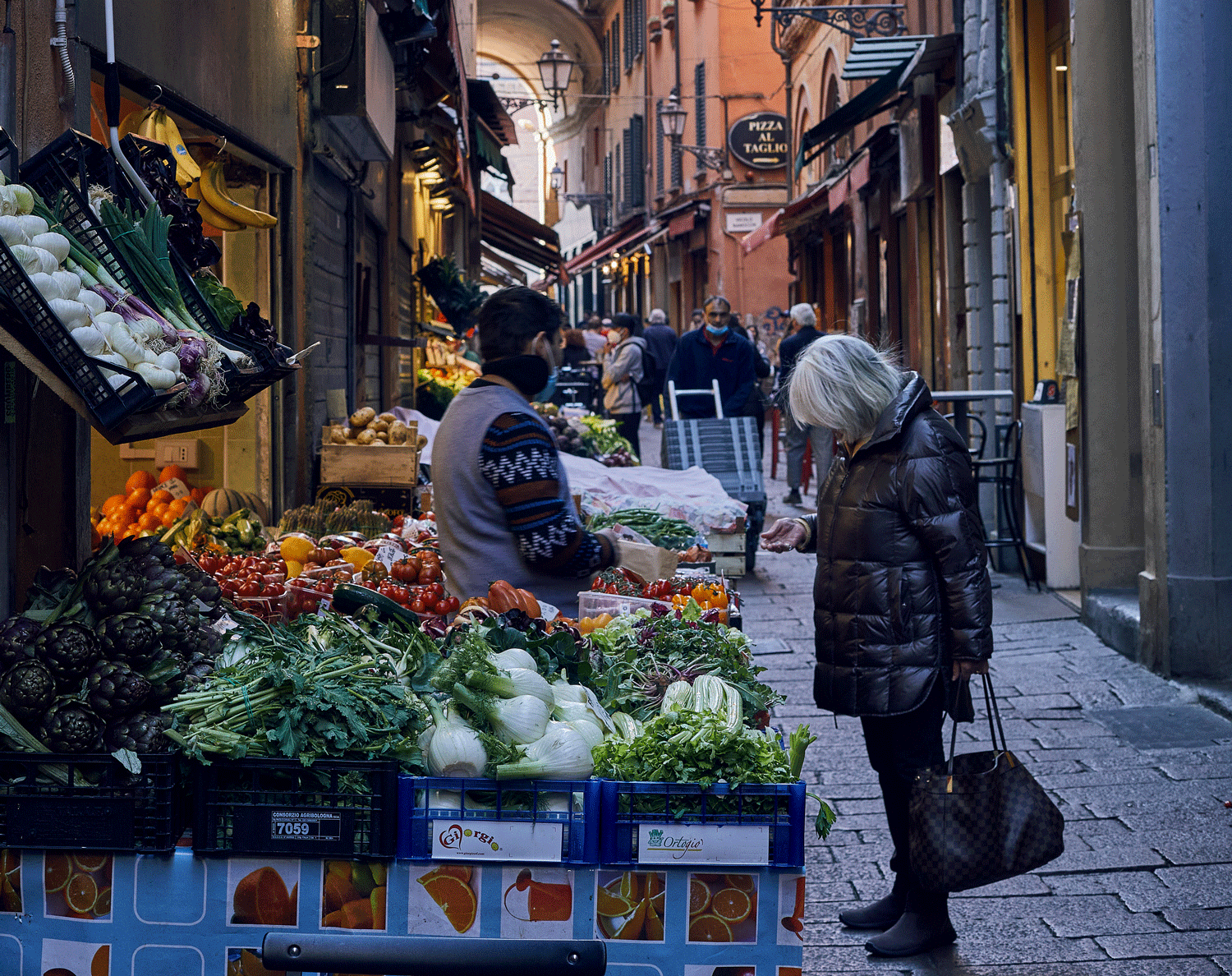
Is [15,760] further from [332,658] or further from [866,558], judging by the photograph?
[866,558]

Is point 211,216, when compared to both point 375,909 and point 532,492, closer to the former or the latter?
point 532,492

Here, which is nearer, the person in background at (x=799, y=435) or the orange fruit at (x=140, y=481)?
the orange fruit at (x=140, y=481)

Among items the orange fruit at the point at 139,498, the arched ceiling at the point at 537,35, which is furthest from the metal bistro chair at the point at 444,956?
the arched ceiling at the point at 537,35

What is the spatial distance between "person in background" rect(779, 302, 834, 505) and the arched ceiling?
29.2 metres

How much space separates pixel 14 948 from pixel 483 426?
1.84 metres

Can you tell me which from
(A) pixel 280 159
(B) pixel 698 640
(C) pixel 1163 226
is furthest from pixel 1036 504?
(B) pixel 698 640

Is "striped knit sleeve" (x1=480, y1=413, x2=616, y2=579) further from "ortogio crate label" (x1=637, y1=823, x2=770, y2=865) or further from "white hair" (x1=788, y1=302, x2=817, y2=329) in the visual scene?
"white hair" (x1=788, y1=302, x2=817, y2=329)

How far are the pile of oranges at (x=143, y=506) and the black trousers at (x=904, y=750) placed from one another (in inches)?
165

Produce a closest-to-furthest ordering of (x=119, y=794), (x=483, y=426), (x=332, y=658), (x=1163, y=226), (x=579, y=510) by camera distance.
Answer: (x=119, y=794)
(x=332, y=658)
(x=483, y=426)
(x=1163, y=226)
(x=579, y=510)

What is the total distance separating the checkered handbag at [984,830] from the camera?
3.89 metres

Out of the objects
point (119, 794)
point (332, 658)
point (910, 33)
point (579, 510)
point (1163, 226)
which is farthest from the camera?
point (910, 33)

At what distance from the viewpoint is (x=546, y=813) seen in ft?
10.0

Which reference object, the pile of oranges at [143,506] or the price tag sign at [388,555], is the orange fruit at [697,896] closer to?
the price tag sign at [388,555]

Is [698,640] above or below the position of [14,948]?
above
